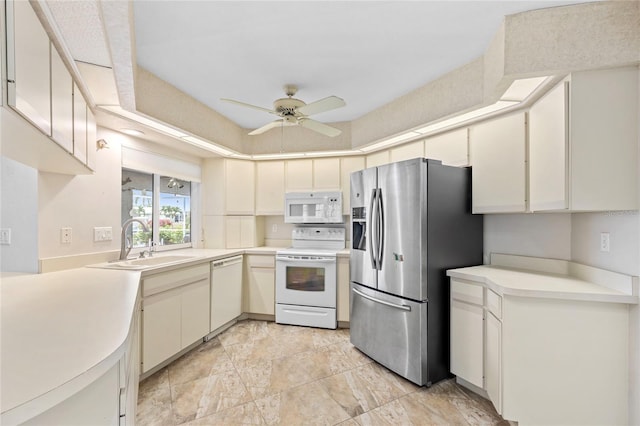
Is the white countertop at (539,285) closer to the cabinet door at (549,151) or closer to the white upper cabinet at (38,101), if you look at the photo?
the cabinet door at (549,151)

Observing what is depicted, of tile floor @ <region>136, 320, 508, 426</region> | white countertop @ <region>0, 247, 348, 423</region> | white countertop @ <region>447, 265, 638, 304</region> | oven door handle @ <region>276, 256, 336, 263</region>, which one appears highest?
white countertop @ <region>0, 247, 348, 423</region>

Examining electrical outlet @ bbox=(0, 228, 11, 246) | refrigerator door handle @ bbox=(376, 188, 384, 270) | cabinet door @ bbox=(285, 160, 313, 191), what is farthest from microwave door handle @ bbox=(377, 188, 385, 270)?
electrical outlet @ bbox=(0, 228, 11, 246)

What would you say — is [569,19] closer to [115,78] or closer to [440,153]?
[440,153]

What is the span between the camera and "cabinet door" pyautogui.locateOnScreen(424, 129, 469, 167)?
2615mm

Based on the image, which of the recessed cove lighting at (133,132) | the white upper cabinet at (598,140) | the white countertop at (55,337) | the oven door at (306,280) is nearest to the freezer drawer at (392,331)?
the oven door at (306,280)

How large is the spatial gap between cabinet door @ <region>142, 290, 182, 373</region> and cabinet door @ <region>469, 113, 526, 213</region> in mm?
2710

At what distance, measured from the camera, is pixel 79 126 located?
68.9 inches

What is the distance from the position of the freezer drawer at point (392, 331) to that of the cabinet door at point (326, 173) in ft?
4.67

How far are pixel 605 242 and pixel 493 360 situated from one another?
1019 mm

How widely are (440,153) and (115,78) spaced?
2.61 meters

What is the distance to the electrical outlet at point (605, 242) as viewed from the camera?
1817 millimetres

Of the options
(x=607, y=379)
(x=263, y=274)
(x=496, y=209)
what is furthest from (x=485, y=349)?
(x=263, y=274)

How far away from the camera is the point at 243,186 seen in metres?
3.97

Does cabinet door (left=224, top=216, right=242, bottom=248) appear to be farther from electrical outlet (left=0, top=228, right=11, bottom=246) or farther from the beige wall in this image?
electrical outlet (left=0, top=228, right=11, bottom=246)
